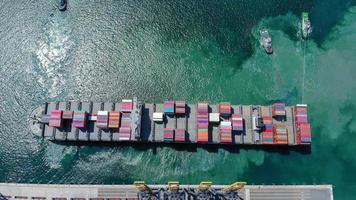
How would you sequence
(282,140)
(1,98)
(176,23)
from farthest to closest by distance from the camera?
(176,23) < (1,98) < (282,140)

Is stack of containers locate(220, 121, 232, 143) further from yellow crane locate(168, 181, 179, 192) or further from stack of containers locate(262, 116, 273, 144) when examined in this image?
yellow crane locate(168, 181, 179, 192)

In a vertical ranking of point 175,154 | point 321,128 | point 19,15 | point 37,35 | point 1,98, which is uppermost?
point 19,15

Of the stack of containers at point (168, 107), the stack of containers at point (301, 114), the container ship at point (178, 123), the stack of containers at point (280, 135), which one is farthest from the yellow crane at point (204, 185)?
the stack of containers at point (301, 114)

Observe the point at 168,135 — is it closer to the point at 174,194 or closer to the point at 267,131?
the point at 174,194

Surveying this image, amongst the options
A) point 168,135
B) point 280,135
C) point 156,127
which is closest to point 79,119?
point 156,127

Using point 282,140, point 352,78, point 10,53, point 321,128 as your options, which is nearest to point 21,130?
point 10,53

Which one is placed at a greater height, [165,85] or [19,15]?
[19,15]

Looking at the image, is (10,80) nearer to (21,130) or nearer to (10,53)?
(10,53)
